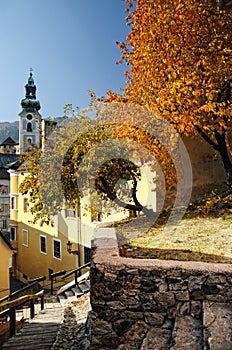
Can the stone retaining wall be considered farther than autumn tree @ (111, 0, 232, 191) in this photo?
No

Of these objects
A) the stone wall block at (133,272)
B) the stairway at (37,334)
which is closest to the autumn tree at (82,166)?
the stairway at (37,334)

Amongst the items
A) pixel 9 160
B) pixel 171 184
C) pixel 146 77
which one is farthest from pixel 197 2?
pixel 9 160

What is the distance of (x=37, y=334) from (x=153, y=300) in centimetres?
308

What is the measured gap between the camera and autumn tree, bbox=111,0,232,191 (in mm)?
6844

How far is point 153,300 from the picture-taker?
427 centimetres

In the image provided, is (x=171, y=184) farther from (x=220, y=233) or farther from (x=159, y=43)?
(x=159, y=43)

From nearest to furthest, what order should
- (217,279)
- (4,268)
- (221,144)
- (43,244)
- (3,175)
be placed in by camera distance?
(217,279)
(221,144)
(4,268)
(43,244)
(3,175)

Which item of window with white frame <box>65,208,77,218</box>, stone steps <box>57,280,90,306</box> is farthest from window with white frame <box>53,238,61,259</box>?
stone steps <box>57,280,90,306</box>

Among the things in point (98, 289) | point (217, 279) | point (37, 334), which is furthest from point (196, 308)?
point (37, 334)

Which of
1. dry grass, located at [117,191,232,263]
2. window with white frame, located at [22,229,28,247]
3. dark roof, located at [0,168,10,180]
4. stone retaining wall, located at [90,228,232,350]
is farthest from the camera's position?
dark roof, located at [0,168,10,180]

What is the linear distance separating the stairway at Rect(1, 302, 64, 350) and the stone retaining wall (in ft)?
4.85

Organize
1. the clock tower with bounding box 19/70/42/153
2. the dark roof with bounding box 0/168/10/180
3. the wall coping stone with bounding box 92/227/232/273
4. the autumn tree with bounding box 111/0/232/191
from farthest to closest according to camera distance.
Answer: the clock tower with bounding box 19/70/42/153
the dark roof with bounding box 0/168/10/180
the autumn tree with bounding box 111/0/232/191
the wall coping stone with bounding box 92/227/232/273

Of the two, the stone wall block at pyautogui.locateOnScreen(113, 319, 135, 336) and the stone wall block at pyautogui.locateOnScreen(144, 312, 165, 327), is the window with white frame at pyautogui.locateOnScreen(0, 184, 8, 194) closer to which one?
the stone wall block at pyautogui.locateOnScreen(113, 319, 135, 336)

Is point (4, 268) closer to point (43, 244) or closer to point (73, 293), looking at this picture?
point (73, 293)
